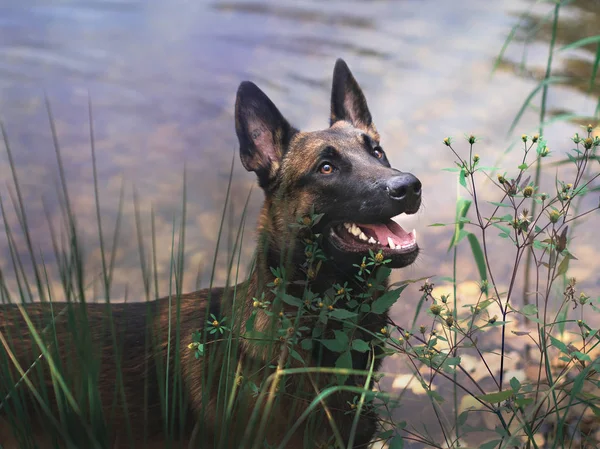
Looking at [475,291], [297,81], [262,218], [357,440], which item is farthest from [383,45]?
[357,440]

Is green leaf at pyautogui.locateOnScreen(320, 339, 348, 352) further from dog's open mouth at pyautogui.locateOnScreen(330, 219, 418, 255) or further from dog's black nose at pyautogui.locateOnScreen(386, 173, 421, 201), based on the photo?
dog's black nose at pyautogui.locateOnScreen(386, 173, 421, 201)

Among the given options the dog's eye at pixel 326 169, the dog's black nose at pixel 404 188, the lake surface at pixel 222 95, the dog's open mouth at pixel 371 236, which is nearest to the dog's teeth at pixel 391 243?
the dog's open mouth at pixel 371 236

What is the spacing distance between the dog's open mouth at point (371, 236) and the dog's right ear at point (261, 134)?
578mm

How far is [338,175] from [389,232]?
1.28ft

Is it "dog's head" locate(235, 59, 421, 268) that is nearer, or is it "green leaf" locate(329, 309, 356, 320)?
"green leaf" locate(329, 309, 356, 320)

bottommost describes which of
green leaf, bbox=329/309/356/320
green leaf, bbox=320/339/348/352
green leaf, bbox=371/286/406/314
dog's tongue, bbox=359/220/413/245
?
green leaf, bbox=320/339/348/352

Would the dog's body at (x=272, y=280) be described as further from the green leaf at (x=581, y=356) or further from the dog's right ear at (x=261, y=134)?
the green leaf at (x=581, y=356)

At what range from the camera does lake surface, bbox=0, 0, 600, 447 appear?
501 cm

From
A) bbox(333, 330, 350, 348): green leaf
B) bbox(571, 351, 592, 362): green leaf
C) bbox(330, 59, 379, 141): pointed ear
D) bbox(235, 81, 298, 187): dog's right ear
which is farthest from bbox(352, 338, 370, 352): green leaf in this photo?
bbox(330, 59, 379, 141): pointed ear

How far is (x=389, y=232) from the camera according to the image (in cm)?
305

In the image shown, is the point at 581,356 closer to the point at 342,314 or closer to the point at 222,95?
the point at 342,314

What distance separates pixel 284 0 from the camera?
28.6ft

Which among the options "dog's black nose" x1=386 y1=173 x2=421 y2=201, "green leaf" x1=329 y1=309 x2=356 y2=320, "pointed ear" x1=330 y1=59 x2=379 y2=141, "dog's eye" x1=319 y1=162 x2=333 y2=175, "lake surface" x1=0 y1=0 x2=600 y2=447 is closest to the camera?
"green leaf" x1=329 y1=309 x2=356 y2=320

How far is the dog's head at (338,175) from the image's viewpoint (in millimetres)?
2988
